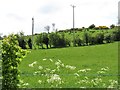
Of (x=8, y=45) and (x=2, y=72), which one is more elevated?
(x=8, y=45)

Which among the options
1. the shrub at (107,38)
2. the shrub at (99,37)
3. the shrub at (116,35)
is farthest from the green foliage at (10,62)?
the shrub at (99,37)

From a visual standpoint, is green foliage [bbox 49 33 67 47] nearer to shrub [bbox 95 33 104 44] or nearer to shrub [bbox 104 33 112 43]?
shrub [bbox 95 33 104 44]

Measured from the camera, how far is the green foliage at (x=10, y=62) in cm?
992

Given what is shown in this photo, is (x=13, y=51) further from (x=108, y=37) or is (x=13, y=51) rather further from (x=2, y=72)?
(x=108, y=37)

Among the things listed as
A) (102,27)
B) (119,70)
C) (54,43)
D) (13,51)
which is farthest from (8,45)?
(102,27)

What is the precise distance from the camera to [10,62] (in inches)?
392

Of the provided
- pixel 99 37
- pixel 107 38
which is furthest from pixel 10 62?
pixel 99 37

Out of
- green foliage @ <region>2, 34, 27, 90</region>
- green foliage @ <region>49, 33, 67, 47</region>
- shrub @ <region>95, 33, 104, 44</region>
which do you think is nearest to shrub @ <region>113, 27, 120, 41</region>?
shrub @ <region>95, 33, 104, 44</region>

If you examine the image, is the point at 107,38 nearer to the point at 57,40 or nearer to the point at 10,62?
the point at 57,40

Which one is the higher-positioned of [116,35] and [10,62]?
[116,35]

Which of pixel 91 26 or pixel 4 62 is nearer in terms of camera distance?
pixel 4 62

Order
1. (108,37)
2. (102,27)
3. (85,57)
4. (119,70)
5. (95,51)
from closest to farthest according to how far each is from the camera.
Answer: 1. (119,70)
2. (85,57)
3. (95,51)
4. (108,37)
5. (102,27)

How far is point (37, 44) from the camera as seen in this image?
→ 2092 inches

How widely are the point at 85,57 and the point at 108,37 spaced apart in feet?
59.7
